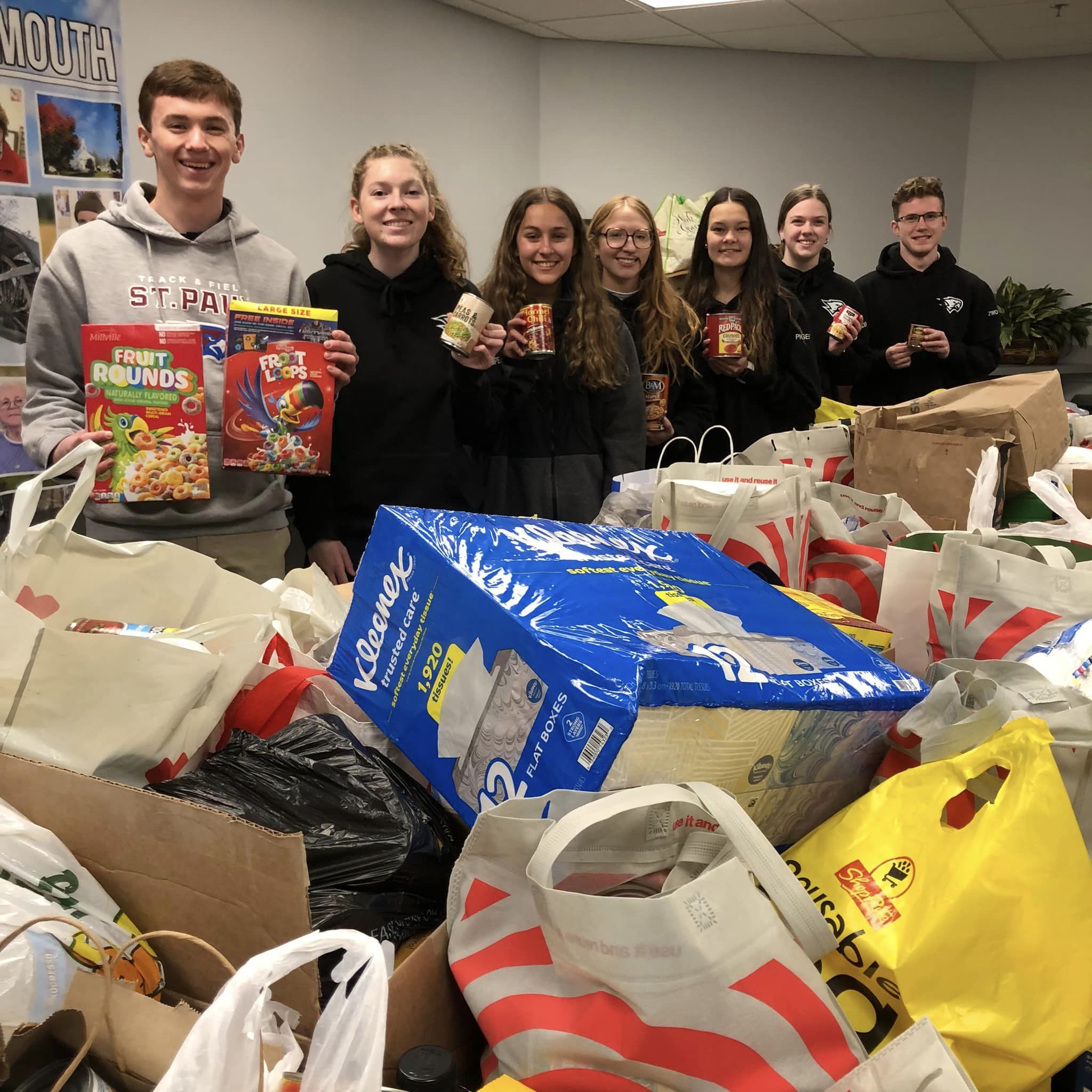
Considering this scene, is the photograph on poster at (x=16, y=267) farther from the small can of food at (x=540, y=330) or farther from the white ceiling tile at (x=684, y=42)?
the white ceiling tile at (x=684, y=42)

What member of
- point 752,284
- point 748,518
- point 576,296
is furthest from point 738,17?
point 748,518

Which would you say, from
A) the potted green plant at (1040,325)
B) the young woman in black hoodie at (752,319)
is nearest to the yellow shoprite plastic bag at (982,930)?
the young woman in black hoodie at (752,319)

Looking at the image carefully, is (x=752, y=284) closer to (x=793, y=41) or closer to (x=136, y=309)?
(x=136, y=309)

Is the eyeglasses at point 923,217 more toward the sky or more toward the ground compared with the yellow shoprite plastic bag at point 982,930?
more toward the sky

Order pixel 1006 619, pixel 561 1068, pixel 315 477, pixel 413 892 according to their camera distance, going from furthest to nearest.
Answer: pixel 315 477
pixel 1006 619
pixel 413 892
pixel 561 1068

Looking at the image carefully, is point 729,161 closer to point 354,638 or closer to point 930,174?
point 930,174

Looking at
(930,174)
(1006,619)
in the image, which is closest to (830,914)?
(1006,619)

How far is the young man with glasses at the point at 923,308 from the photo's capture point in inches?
153

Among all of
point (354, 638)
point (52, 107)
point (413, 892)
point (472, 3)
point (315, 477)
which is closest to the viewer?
point (413, 892)

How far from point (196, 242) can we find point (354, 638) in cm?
130

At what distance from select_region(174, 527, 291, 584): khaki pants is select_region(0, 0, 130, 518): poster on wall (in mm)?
1373

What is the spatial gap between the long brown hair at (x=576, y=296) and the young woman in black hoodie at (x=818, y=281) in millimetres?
1162

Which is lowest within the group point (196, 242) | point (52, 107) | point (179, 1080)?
point (179, 1080)

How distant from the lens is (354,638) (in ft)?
3.69
